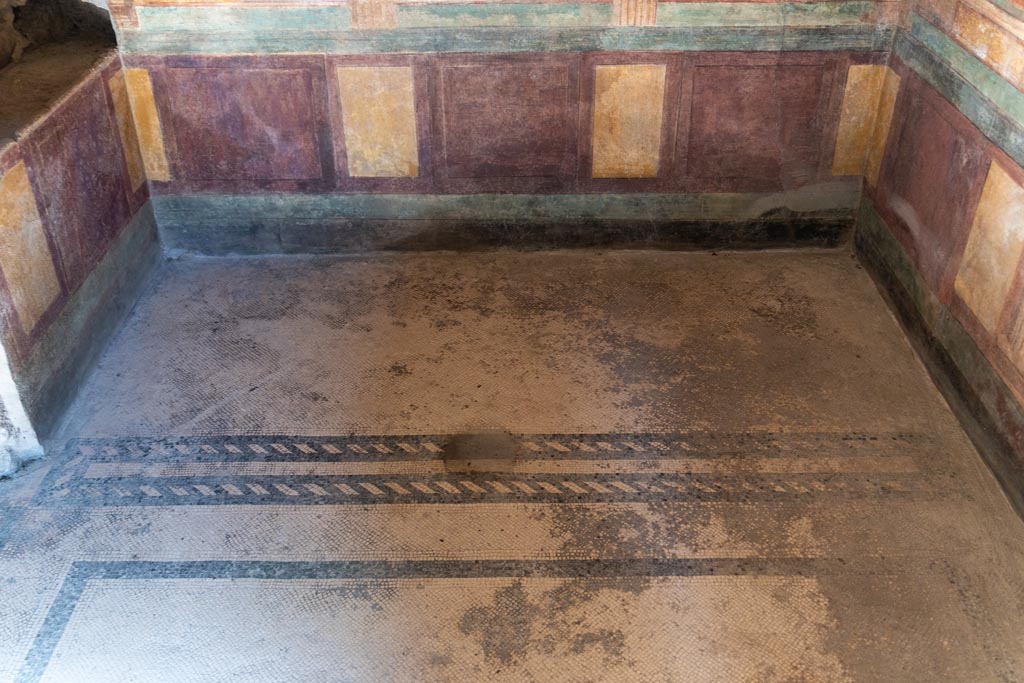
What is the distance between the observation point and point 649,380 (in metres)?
3.41

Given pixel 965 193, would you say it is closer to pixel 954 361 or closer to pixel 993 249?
pixel 993 249

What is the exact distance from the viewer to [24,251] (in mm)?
3059

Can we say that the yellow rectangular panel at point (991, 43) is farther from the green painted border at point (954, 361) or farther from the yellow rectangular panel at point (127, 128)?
the yellow rectangular panel at point (127, 128)

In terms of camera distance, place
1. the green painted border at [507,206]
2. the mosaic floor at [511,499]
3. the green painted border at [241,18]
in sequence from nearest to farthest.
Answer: the mosaic floor at [511,499], the green painted border at [241,18], the green painted border at [507,206]

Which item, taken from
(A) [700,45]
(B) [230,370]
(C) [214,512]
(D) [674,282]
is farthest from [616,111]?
(C) [214,512]

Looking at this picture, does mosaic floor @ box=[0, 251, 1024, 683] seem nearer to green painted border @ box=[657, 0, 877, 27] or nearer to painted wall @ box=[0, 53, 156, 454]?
painted wall @ box=[0, 53, 156, 454]

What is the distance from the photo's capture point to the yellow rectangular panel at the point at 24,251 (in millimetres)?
2953

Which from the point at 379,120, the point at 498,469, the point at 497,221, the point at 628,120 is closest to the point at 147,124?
the point at 379,120

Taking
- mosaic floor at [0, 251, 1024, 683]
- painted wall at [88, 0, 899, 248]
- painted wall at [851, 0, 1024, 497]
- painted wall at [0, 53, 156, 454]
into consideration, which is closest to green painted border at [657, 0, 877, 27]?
painted wall at [88, 0, 899, 248]

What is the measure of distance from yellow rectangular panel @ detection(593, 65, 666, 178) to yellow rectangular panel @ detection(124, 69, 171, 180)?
76.0 inches

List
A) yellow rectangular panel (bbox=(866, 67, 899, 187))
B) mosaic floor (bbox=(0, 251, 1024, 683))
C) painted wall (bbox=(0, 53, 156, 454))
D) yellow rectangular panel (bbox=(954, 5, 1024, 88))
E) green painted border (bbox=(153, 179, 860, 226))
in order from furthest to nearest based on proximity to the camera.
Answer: green painted border (bbox=(153, 179, 860, 226))
yellow rectangular panel (bbox=(866, 67, 899, 187))
painted wall (bbox=(0, 53, 156, 454))
yellow rectangular panel (bbox=(954, 5, 1024, 88))
mosaic floor (bbox=(0, 251, 1024, 683))

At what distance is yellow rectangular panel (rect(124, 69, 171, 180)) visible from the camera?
388 cm

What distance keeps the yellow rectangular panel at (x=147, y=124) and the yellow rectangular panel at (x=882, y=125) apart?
3157 mm

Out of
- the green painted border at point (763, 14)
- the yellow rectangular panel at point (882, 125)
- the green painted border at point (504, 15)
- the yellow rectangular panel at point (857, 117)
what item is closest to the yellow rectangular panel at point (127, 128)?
the green painted border at point (504, 15)
